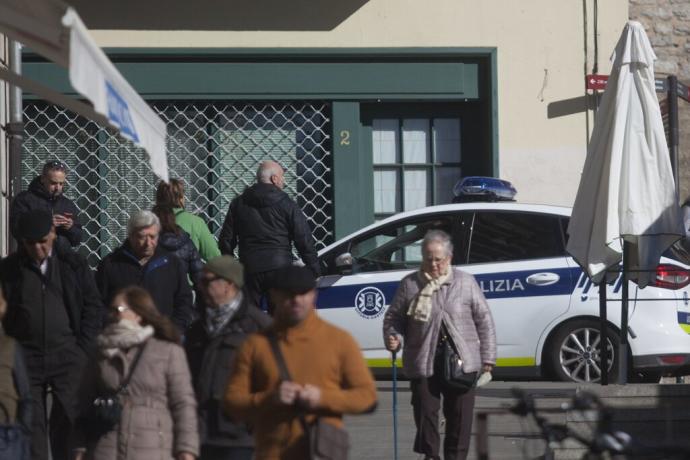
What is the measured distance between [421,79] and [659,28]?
293cm

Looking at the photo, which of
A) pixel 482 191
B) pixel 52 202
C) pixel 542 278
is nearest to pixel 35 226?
pixel 52 202

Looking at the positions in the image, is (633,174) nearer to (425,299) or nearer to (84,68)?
(425,299)

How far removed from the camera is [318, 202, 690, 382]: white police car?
1378 centimetres

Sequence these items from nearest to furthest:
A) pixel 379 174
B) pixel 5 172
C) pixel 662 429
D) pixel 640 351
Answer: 1. pixel 662 429
2. pixel 640 351
3. pixel 5 172
4. pixel 379 174

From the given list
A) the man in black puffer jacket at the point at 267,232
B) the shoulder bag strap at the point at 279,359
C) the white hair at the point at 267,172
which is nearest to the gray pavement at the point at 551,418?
the man in black puffer jacket at the point at 267,232

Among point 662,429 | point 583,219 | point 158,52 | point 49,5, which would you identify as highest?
point 158,52

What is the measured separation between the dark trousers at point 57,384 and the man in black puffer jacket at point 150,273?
76 cm

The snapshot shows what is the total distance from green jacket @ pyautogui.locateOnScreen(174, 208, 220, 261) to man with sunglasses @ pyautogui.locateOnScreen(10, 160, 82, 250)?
3.24 feet

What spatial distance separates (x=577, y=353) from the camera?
45.6ft

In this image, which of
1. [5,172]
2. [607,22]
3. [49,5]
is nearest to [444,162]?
[607,22]

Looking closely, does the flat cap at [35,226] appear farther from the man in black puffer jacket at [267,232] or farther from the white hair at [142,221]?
the man in black puffer jacket at [267,232]

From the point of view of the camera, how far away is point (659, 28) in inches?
690

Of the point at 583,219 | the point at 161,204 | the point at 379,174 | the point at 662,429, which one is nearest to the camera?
the point at 662,429

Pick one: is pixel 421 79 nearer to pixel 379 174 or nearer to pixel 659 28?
pixel 379 174
